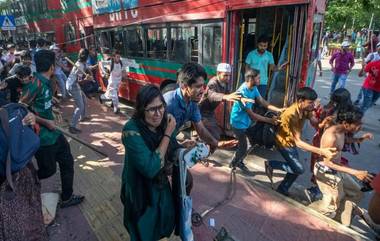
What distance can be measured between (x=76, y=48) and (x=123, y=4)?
16.8 feet

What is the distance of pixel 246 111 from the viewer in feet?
12.3

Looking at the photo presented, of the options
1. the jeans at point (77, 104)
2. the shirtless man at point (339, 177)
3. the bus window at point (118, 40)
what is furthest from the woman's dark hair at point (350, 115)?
the bus window at point (118, 40)

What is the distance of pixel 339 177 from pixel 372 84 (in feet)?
14.3

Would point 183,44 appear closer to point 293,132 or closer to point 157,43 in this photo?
point 157,43

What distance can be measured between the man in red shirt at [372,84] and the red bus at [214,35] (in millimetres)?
1505

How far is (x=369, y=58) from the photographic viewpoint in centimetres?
827

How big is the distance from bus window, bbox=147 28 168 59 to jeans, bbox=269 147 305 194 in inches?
148

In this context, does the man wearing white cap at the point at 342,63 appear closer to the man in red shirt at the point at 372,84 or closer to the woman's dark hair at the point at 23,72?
the man in red shirt at the point at 372,84

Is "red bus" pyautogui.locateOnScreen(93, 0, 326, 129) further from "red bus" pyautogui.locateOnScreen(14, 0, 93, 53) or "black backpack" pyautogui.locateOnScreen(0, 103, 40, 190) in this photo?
"black backpack" pyautogui.locateOnScreen(0, 103, 40, 190)

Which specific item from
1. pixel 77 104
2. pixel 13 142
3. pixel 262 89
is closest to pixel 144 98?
pixel 13 142

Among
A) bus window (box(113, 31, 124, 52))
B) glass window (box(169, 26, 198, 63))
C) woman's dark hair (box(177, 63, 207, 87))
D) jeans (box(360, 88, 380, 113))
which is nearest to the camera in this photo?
woman's dark hair (box(177, 63, 207, 87))

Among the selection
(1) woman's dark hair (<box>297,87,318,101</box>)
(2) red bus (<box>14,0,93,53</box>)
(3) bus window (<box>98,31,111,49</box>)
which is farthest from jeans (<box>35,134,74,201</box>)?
(2) red bus (<box>14,0,93,53</box>)

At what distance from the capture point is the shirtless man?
2828mm

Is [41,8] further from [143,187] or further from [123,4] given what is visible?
[143,187]
